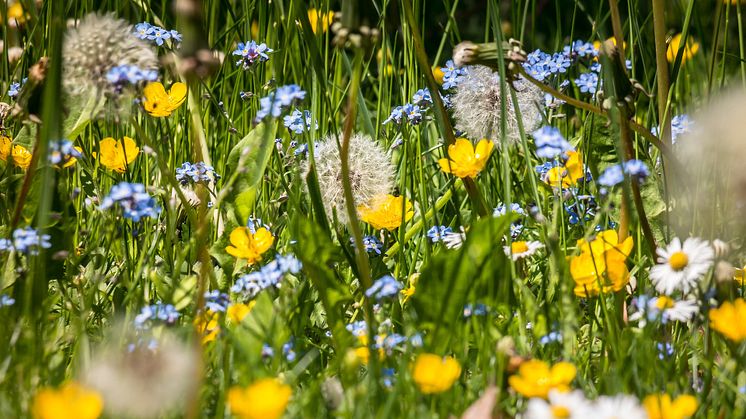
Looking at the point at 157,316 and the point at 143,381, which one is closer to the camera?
the point at 143,381

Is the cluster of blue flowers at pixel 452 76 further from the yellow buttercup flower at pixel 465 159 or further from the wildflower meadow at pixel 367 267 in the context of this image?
the yellow buttercup flower at pixel 465 159

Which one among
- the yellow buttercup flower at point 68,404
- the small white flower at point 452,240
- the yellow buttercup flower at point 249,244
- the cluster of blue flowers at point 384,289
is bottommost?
the yellow buttercup flower at point 68,404

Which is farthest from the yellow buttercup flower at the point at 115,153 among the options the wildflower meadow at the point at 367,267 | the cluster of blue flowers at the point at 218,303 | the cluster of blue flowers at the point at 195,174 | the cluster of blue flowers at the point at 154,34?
the cluster of blue flowers at the point at 218,303

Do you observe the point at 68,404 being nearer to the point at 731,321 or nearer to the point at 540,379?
the point at 540,379

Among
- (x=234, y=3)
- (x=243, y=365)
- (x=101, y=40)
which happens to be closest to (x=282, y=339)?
(x=243, y=365)

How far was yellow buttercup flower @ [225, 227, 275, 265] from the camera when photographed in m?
1.51

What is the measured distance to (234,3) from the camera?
3.45 m

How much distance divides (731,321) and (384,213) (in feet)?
2.41

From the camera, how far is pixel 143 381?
979 millimetres

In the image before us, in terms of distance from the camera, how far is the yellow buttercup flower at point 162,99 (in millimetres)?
1921

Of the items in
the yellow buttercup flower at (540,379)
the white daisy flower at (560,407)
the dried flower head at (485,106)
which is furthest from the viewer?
the dried flower head at (485,106)

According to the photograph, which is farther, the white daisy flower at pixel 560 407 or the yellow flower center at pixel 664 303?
the yellow flower center at pixel 664 303

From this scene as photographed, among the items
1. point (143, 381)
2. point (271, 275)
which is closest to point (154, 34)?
point (271, 275)

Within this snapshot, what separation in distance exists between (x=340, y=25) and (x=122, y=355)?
0.52 meters
